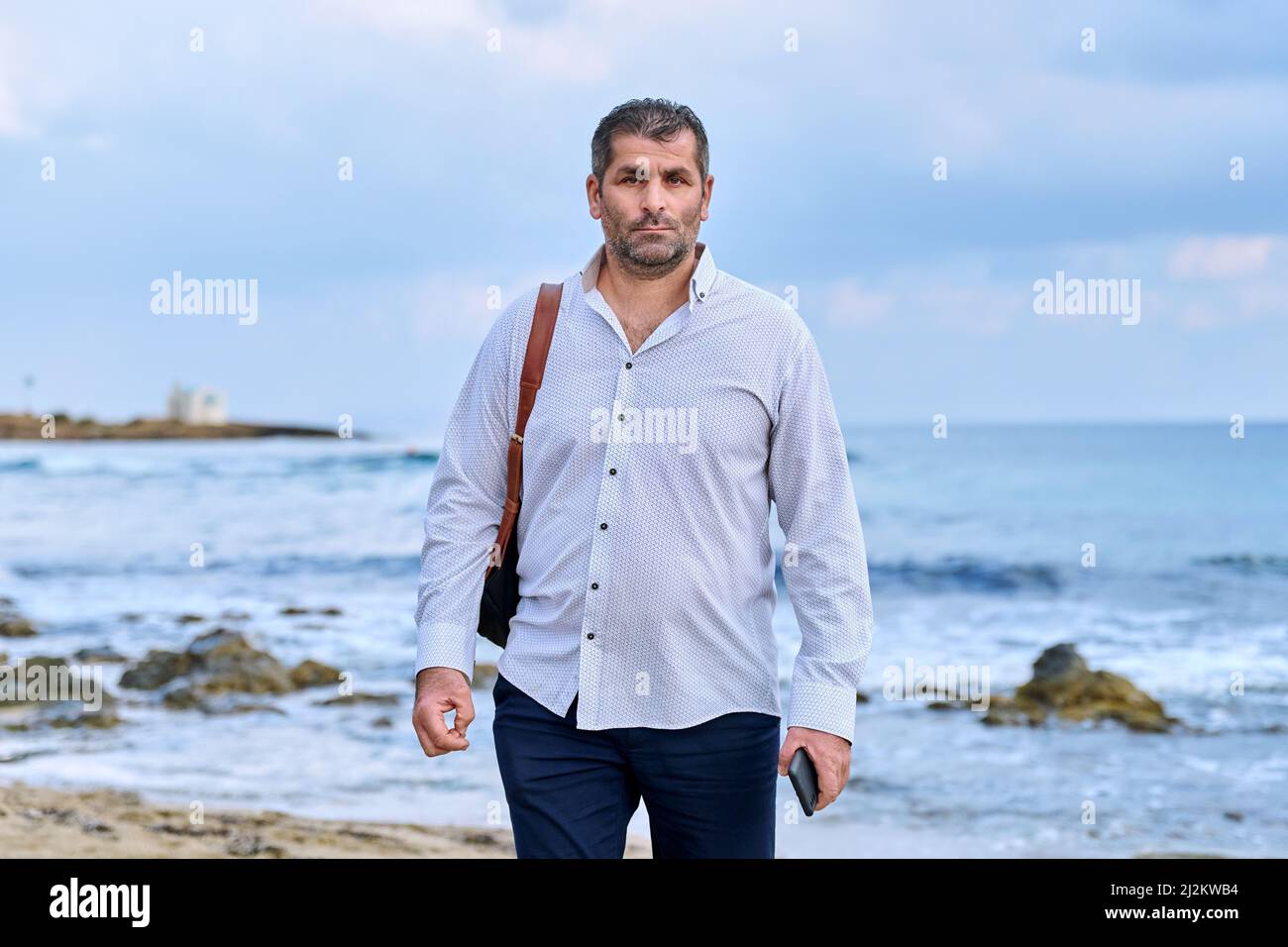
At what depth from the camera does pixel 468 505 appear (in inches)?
110

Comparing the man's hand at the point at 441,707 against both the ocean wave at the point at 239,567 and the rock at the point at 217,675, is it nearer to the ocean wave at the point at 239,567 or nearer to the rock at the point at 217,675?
the rock at the point at 217,675

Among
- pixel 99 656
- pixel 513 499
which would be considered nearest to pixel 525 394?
pixel 513 499

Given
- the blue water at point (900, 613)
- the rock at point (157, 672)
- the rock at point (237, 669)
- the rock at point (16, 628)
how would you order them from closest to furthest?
the blue water at point (900, 613) → the rock at point (237, 669) → the rock at point (157, 672) → the rock at point (16, 628)

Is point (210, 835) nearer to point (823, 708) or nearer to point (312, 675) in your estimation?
point (312, 675)

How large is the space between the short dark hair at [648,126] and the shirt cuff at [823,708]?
963 mm

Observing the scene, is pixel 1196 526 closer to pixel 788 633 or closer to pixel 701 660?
pixel 788 633

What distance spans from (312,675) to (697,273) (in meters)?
8.66

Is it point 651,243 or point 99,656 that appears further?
point 99,656

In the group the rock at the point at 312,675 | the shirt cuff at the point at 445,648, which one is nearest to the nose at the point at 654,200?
the shirt cuff at the point at 445,648

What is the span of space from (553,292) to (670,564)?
1.95 ft

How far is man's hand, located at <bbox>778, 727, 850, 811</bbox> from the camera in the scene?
2.61 m

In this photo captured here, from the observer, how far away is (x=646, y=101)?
2717 mm

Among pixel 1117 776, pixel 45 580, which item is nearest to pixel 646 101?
pixel 1117 776

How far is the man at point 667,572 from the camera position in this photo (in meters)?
2.64
